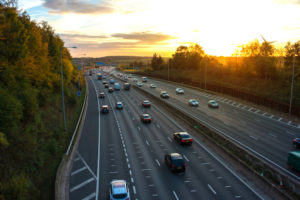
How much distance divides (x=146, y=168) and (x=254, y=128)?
20.6 metres

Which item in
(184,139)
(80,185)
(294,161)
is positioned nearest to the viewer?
(80,185)

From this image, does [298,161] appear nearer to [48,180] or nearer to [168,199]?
[168,199]

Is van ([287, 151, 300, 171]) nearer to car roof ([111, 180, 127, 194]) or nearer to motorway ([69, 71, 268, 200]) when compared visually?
motorway ([69, 71, 268, 200])

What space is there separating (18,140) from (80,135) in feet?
38.5

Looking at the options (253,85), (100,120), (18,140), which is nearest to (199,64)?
(253,85)

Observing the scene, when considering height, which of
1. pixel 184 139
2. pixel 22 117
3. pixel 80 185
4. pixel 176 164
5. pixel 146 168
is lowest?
pixel 80 185

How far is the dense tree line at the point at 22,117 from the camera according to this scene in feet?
56.5

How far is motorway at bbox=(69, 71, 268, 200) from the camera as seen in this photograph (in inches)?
696

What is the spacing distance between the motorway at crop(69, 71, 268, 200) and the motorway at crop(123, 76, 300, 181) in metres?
5.08

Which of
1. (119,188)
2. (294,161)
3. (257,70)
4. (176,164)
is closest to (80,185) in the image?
(119,188)

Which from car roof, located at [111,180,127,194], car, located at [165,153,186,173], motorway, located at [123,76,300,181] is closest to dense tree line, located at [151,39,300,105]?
motorway, located at [123,76,300,181]

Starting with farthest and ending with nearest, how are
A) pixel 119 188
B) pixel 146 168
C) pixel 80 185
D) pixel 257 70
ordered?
pixel 257 70 → pixel 146 168 → pixel 80 185 → pixel 119 188

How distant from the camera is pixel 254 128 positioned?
34844 mm

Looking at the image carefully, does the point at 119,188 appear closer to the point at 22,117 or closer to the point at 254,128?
the point at 22,117
